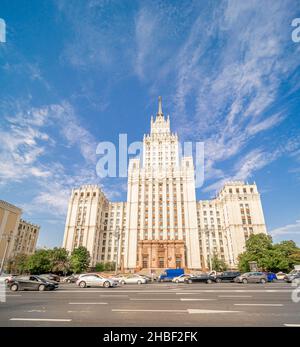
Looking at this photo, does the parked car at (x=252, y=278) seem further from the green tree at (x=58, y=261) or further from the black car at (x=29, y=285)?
the green tree at (x=58, y=261)

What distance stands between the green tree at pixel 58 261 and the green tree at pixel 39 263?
1.02m

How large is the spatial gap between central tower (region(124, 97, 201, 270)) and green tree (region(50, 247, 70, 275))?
68.3 feet

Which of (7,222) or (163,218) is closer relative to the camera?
(7,222)

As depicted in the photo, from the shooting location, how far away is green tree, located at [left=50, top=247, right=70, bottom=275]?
49.8m

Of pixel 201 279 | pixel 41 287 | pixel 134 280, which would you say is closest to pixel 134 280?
pixel 134 280

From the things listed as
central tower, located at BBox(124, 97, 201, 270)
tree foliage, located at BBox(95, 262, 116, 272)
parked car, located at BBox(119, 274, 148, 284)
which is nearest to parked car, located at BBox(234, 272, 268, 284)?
parked car, located at BBox(119, 274, 148, 284)

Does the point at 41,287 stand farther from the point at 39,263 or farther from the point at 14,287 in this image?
the point at 39,263

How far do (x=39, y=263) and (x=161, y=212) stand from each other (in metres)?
40.4

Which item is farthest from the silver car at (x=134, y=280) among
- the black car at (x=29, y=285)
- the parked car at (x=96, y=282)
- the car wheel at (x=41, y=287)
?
the car wheel at (x=41, y=287)

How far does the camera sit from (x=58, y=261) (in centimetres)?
5072

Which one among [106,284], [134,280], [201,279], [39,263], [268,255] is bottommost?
[134,280]

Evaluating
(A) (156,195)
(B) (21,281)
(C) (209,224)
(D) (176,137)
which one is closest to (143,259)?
(A) (156,195)

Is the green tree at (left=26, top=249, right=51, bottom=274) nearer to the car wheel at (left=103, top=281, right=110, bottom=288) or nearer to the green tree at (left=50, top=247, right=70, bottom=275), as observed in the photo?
the green tree at (left=50, top=247, right=70, bottom=275)
